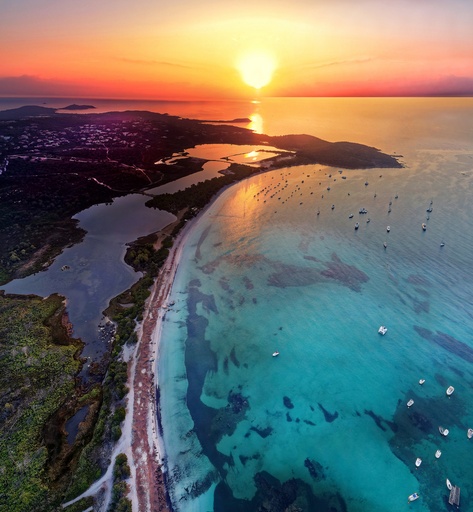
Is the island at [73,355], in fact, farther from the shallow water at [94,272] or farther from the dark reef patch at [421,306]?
the dark reef patch at [421,306]

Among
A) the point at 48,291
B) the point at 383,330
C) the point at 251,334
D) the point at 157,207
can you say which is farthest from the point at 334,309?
the point at 157,207

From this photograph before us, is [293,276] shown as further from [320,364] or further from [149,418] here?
[149,418]

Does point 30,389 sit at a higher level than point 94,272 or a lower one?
lower

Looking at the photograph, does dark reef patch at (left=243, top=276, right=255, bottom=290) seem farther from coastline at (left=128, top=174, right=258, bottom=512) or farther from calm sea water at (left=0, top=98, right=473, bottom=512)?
coastline at (left=128, top=174, right=258, bottom=512)

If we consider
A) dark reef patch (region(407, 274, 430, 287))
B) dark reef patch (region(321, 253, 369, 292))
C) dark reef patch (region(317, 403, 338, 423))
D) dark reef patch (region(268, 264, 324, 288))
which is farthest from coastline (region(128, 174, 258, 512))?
dark reef patch (region(407, 274, 430, 287))

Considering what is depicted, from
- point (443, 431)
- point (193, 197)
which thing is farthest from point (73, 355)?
point (193, 197)

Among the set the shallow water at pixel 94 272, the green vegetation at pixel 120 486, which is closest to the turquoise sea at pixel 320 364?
the green vegetation at pixel 120 486

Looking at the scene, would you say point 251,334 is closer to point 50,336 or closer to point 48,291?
point 50,336
